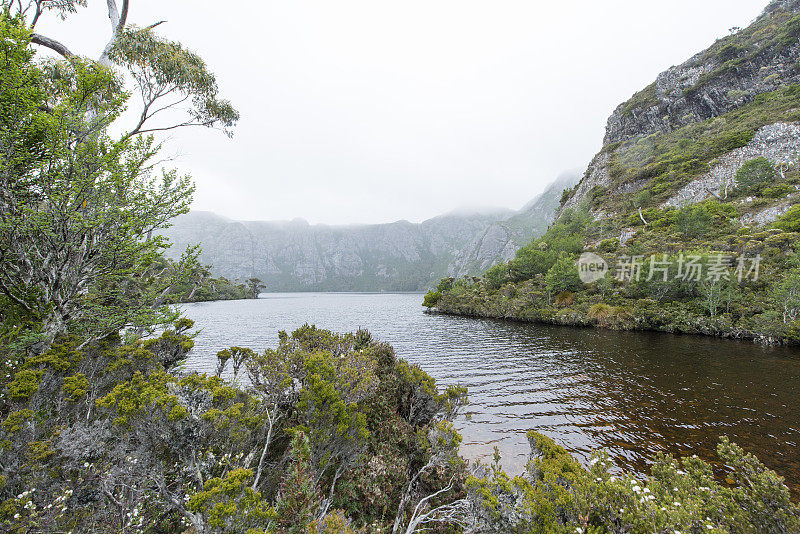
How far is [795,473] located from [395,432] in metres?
13.7

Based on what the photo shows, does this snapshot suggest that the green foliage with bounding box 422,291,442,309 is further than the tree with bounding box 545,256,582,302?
Yes

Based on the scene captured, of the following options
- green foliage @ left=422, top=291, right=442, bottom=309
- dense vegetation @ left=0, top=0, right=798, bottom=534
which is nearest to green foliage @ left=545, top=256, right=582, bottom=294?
green foliage @ left=422, top=291, right=442, bottom=309

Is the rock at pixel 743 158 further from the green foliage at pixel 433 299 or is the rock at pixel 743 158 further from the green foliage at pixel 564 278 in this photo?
the green foliage at pixel 433 299

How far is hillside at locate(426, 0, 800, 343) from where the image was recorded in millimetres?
34906

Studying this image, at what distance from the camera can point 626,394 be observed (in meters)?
16.8

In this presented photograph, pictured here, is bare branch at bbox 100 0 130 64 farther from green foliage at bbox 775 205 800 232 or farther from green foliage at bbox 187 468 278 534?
green foliage at bbox 775 205 800 232

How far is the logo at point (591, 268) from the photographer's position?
51.4 meters

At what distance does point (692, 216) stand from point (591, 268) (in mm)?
21479

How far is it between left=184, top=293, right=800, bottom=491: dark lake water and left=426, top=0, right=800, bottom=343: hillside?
24.0 ft

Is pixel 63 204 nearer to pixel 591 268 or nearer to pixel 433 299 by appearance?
pixel 591 268

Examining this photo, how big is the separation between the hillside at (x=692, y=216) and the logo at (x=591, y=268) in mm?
728

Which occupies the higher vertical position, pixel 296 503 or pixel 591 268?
pixel 591 268

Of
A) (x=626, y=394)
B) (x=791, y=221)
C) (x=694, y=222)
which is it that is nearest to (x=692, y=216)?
(x=694, y=222)

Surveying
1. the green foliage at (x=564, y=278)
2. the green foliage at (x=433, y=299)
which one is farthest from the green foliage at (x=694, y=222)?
the green foliage at (x=433, y=299)
